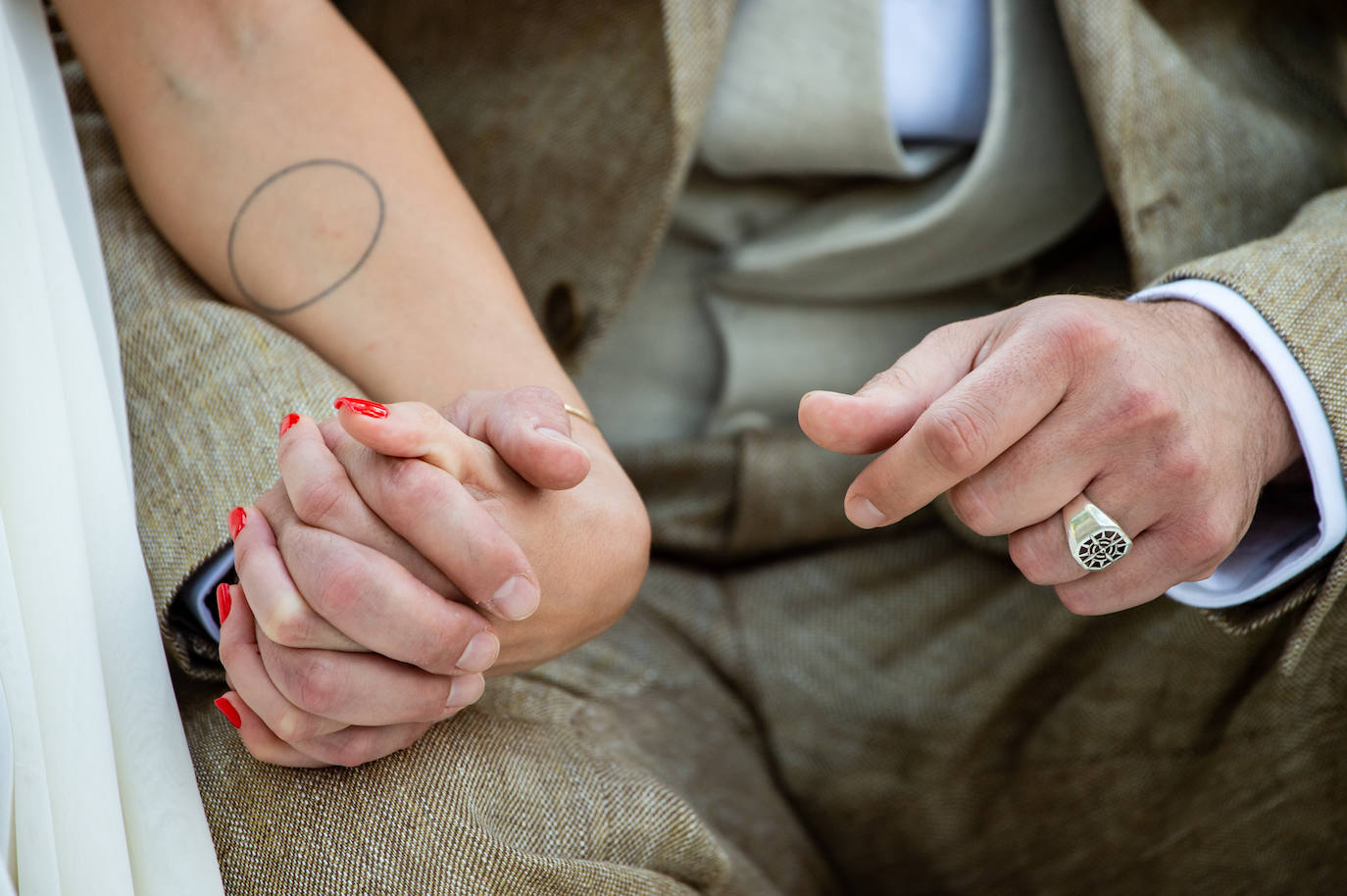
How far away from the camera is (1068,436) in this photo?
558 millimetres

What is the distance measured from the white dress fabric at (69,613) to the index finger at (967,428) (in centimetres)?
44

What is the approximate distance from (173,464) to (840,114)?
26.1 inches

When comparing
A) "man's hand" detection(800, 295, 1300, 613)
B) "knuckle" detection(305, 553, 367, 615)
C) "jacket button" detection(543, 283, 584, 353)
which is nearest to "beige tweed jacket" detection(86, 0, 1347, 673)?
"jacket button" detection(543, 283, 584, 353)

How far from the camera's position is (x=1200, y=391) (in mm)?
603

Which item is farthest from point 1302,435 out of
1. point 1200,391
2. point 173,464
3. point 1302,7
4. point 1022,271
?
point 173,464

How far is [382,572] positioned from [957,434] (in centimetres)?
31

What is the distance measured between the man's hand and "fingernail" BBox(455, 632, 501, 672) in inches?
8.2

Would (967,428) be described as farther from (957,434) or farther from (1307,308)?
(1307,308)

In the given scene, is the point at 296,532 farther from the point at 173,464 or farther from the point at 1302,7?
the point at 1302,7

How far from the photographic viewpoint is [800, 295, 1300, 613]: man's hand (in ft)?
1.76

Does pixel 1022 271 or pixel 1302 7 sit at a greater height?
pixel 1302 7

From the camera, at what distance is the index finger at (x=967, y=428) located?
53 centimetres

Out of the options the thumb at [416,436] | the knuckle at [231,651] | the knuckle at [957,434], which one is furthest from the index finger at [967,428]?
the knuckle at [231,651]

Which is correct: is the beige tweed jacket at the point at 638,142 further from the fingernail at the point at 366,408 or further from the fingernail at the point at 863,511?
the fingernail at the point at 863,511
